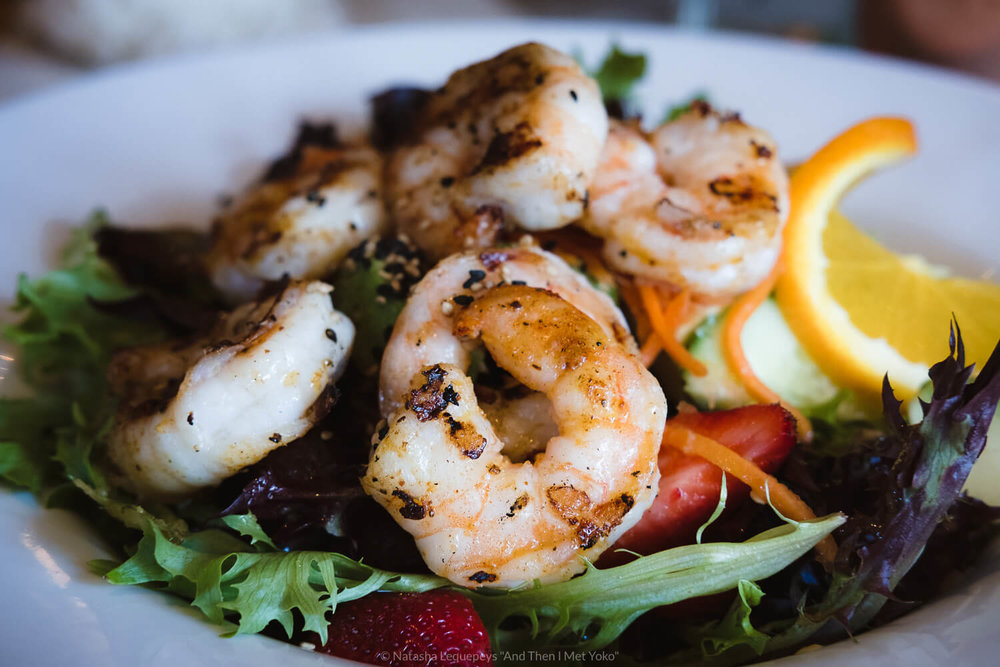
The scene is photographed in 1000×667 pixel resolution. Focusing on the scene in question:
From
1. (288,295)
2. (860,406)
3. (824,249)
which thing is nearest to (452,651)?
(288,295)

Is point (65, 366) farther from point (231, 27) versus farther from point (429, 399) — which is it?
point (231, 27)

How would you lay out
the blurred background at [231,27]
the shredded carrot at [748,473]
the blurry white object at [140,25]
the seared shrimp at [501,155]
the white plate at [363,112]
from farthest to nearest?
the blurry white object at [140,25] → the blurred background at [231,27] → the white plate at [363,112] → the seared shrimp at [501,155] → the shredded carrot at [748,473]

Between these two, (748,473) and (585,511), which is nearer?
(585,511)

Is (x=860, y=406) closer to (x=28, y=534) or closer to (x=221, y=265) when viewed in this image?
(x=221, y=265)

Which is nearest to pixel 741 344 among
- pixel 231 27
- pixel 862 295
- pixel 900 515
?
pixel 862 295

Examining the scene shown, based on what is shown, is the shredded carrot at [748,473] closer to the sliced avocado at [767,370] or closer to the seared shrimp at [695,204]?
the sliced avocado at [767,370]

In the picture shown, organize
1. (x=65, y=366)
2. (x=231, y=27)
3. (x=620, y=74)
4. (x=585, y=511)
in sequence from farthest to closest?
1. (x=231, y=27)
2. (x=620, y=74)
3. (x=65, y=366)
4. (x=585, y=511)

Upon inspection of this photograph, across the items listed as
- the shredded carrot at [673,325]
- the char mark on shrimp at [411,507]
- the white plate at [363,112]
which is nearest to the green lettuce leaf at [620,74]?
the white plate at [363,112]
